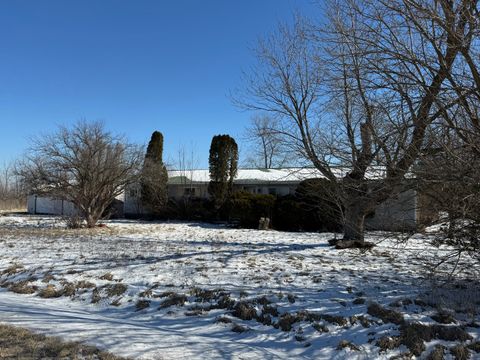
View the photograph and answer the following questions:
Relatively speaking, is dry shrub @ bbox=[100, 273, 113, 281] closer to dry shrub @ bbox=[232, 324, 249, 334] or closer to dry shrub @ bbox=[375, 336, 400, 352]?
dry shrub @ bbox=[232, 324, 249, 334]

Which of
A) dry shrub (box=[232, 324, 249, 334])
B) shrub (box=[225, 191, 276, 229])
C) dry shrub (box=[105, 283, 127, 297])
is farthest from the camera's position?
shrub (box=[225, 191, 276, 229])

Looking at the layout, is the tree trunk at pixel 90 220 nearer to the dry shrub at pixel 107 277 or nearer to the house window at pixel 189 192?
the house window at pixel 189 192

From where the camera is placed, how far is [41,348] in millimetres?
4609

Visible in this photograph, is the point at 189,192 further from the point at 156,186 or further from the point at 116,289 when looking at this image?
the point at 116,289

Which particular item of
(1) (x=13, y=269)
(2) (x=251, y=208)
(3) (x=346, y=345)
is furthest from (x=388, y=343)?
(2) (x=251, y=208)

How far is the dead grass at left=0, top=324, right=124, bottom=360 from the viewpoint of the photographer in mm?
4418

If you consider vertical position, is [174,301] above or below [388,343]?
above

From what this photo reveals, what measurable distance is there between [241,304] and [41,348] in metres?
2.85

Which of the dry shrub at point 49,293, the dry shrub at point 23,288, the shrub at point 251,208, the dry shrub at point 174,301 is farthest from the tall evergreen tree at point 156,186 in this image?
the dry shrub at point 174,301

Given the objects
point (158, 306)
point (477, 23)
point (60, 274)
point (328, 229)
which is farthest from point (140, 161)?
point (477, 23)

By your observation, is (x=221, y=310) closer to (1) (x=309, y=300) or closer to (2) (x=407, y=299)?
(1) (x=309, y=300)

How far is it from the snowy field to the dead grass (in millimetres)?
190

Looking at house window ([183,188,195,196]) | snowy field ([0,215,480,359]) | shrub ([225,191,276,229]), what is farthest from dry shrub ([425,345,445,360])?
house window ([183,188,195,196])

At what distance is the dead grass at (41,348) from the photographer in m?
4.42
